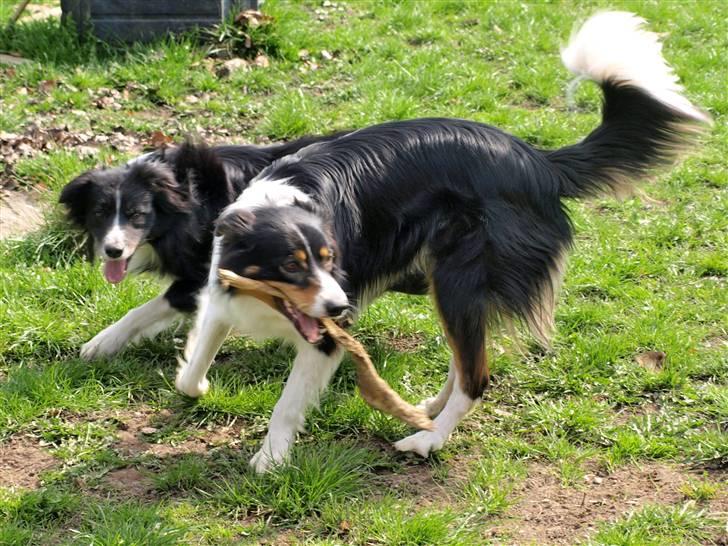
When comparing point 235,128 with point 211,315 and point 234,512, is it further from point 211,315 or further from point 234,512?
point 234,512

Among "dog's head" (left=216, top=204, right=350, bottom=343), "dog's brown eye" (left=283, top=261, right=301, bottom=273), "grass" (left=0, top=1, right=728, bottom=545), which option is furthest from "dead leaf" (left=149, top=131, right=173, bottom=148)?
"dog's brown eye" (left=283, top=261, right=301, bottom=273)

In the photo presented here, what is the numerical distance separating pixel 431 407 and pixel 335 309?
3.23 feet

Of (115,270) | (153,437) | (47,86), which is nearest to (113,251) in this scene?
(115,270)

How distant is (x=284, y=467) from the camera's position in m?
3.59

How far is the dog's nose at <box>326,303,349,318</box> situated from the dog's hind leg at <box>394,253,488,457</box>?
0.54m

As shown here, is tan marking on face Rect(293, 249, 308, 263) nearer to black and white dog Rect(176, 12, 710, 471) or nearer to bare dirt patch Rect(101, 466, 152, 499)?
black and white dog Rect(176, 12, 710, 471)

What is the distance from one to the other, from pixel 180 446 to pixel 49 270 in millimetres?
1626

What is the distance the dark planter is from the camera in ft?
24.6

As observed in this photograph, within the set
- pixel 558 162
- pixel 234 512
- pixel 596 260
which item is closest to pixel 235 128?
pixel 596 260

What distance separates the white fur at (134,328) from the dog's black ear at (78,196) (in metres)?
0.54

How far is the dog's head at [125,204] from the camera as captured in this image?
13.9 feet

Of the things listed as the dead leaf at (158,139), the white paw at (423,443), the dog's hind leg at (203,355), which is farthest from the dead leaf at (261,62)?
the white paw at (423,443)

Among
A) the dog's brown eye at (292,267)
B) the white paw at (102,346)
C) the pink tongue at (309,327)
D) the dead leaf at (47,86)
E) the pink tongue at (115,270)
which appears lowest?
the white paw at (102,346)

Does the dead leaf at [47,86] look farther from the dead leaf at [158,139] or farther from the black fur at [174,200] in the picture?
the black fur at [174,200]
